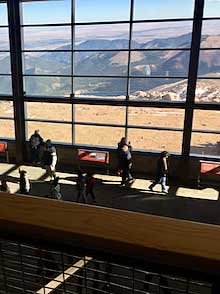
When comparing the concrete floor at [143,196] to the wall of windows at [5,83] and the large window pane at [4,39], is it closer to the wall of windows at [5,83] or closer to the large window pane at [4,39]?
the wall of windows at [5,83]

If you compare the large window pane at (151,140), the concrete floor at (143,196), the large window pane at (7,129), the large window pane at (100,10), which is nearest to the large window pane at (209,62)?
the large window pane at (151,140)

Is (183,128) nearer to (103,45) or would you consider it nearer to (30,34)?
(103,45)

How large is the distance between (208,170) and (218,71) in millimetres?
3022

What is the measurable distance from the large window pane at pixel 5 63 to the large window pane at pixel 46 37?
2.43 ft

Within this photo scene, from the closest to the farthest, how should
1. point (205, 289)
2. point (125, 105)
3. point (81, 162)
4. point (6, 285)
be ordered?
point (205, 289) → point (6, 285) → point (125, 105) → point (81, 162)

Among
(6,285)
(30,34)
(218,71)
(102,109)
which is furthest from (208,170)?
(6,285)

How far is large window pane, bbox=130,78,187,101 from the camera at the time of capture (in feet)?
32.1

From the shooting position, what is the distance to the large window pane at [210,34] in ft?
29.6

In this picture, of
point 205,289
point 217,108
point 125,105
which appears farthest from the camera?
point 125,105

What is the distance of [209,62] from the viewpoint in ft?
30.8


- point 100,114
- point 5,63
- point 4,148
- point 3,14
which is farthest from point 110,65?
point 4,148

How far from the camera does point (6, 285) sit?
987mm

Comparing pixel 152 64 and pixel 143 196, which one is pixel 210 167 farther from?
pixel 152 64

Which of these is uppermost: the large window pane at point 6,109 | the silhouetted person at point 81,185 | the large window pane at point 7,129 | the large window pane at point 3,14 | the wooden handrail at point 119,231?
the large window pane at point 3,14
